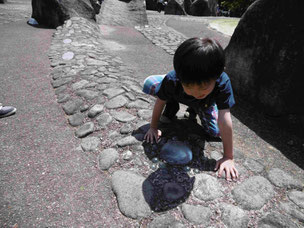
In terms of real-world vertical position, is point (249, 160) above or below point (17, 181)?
above

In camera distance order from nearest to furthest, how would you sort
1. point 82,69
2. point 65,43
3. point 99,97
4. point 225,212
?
point 225,212, point 99,97, point 82,69, point 65,43

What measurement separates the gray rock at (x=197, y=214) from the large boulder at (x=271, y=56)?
177 centimetres

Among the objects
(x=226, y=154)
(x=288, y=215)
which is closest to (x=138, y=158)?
(x=226, y=154)

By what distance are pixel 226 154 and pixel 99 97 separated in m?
1.80

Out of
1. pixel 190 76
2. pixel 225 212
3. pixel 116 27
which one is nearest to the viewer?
pixel 190 76

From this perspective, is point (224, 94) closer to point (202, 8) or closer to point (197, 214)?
point (197, 214)

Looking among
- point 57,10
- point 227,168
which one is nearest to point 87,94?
point 227,168

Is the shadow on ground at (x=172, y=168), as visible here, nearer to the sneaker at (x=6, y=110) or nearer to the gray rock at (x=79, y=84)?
the gray rock at (x=79, y=84)

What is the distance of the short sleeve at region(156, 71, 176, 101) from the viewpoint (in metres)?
1.93

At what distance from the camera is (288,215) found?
1.67 metres

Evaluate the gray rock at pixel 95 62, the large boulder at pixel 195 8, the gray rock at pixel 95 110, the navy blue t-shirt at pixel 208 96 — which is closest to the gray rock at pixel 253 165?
the navy blue t-shirt at pixel 208 96

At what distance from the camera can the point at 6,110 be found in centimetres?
279

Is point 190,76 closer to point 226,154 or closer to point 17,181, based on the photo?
point 226,154

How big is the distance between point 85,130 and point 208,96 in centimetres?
141
